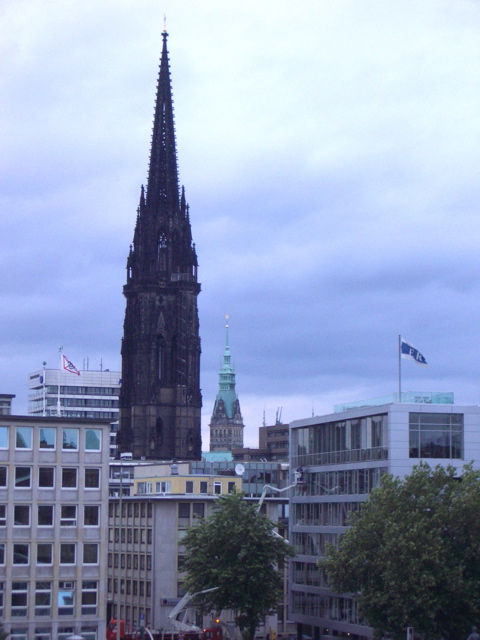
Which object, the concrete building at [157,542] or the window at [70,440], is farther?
the concrete building at [157,542]

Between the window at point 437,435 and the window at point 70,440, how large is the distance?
2479cm

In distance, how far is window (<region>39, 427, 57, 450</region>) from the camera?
90000 mm

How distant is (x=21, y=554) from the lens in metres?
88.8

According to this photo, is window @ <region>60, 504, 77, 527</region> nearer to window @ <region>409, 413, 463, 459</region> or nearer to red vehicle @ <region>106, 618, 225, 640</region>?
red vehicle @ <region>106, 618, 225, 640</region>

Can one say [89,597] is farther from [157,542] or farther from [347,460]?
[157,542]

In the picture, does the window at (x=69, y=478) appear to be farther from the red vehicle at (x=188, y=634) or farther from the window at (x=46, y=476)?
the red vehicle at (x=188, y=634)

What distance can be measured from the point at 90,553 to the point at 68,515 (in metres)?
3.13

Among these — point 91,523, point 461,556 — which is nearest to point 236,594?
point 91,523

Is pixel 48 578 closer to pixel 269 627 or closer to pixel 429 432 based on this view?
pixel 429 432

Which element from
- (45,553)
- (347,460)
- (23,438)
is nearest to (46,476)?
(23,438)

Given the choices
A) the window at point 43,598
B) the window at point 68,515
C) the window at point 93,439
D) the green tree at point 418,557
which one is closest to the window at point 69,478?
the window at point 68,515

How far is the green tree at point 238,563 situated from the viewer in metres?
94.9

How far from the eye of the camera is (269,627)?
12075cm

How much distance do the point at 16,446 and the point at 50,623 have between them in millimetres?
12265
